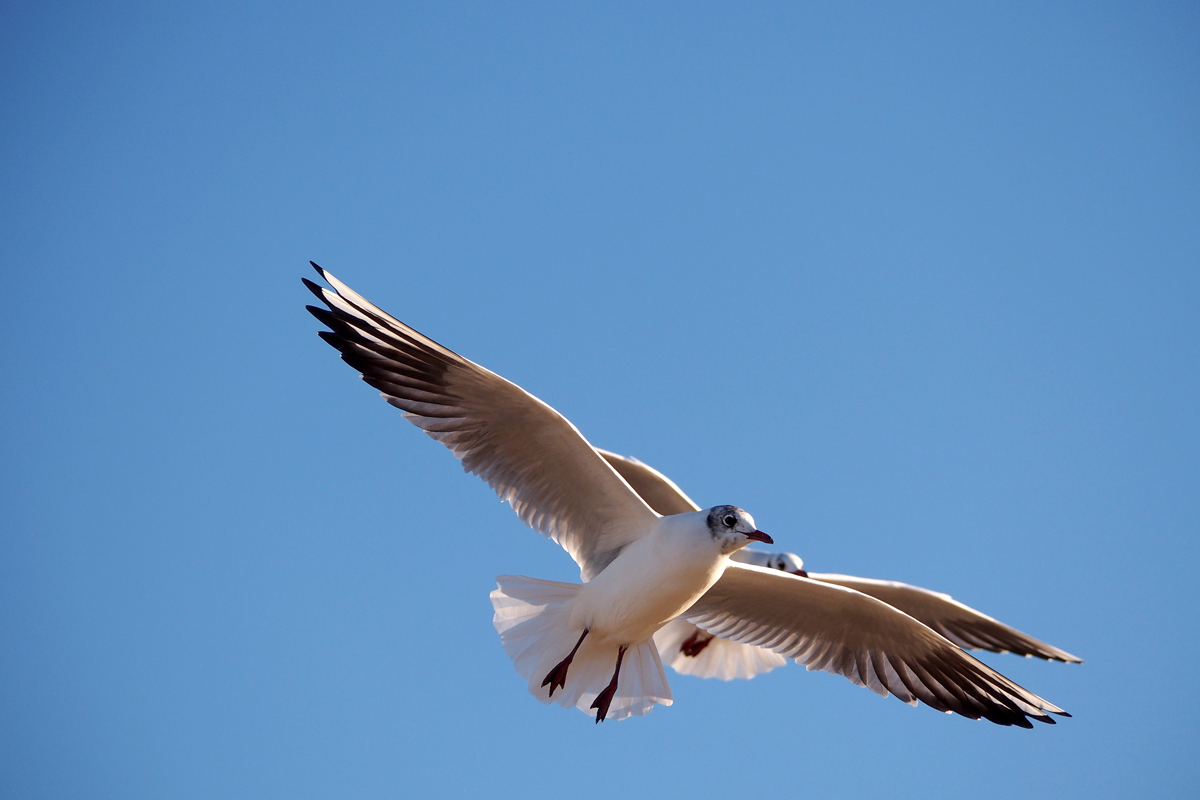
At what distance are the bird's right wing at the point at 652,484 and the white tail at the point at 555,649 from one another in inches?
79.8

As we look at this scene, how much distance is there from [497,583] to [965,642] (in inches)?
149

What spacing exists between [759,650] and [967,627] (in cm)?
163

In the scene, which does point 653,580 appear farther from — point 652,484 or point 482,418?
point 652,484

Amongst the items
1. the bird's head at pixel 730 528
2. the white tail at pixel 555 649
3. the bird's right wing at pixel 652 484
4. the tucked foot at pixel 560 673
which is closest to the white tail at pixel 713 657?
the bird's right wing at pixel 652 484

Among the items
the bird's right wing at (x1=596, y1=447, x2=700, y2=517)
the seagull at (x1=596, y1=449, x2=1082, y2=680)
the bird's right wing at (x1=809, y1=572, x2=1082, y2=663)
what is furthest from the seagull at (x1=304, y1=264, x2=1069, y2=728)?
the bird's right wing at (x1=596, y1=447, x2=700, y2=517)

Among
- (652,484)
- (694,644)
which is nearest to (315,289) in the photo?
(652,484)

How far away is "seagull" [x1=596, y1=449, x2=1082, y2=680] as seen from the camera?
732 centimetres

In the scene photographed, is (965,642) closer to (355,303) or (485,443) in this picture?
(485,443)

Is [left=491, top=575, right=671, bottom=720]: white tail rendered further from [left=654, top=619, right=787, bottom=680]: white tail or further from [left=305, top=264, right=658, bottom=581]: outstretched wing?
[left=654, top=619, right=787, bottom=680]: white tail

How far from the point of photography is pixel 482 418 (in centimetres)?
543

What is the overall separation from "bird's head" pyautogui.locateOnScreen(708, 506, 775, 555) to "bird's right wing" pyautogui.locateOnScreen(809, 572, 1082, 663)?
2.39 m

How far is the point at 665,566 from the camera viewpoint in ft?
17.3

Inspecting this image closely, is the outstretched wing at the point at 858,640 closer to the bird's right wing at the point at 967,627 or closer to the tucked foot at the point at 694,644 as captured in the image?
the bird's right wing at the point at 967,627

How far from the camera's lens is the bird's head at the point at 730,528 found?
5184 mm
